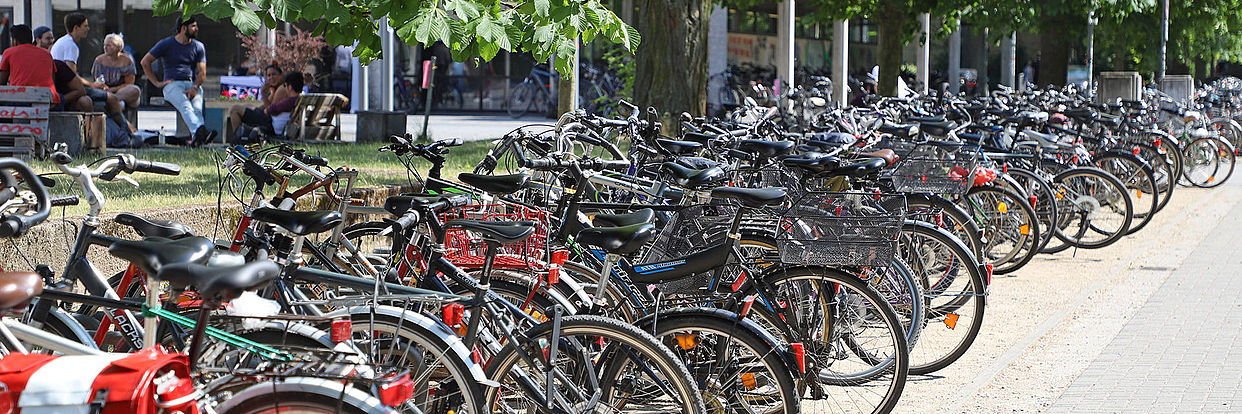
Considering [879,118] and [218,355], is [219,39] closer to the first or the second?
[879,118]

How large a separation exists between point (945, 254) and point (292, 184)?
4.06 metres

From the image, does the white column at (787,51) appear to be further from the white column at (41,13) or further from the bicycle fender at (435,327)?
the bicycle fender at (435,327)

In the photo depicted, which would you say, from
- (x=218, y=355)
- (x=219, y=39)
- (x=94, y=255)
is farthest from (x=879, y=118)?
(x=219, y=39)

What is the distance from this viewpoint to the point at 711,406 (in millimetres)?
4070

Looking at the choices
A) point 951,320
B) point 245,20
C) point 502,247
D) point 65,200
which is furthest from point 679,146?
point 65,200

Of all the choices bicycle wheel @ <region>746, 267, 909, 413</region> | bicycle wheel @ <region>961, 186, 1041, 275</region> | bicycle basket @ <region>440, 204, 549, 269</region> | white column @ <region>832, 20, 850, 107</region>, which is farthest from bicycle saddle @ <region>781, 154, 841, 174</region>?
white column @ <region>832, 20, 850, 107</region>

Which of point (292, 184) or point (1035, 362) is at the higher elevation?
point (292, 184)

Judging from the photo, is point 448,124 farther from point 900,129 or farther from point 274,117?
point 900,129

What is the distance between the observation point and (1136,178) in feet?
34.7

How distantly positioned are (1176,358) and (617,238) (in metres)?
3.48

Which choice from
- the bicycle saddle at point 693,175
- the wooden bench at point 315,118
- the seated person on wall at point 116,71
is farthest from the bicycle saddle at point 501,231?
the seated person on wall at point 116,71

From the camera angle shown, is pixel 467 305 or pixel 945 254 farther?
pixel 945 254

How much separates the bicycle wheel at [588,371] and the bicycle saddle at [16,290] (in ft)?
4.10

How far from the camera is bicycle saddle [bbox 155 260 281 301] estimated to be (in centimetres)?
245
